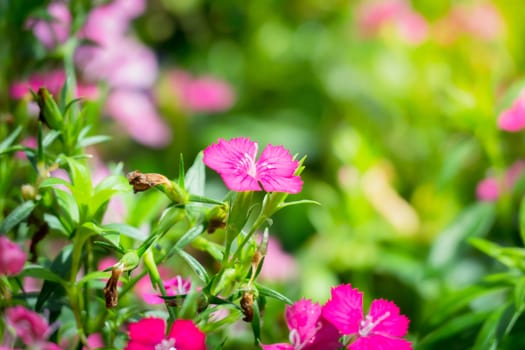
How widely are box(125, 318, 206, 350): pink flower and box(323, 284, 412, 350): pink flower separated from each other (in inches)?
4.4

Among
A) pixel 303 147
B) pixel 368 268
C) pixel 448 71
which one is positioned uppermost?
pixel 448 71

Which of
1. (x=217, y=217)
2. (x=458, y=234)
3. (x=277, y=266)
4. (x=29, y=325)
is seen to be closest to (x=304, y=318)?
(x=217, y=217)

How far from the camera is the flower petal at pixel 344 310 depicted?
1.93ft

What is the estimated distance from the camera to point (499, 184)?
1077mm

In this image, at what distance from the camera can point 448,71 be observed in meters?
1.52

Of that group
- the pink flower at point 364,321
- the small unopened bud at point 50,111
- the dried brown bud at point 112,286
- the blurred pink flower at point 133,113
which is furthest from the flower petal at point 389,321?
the blurred pink flower at point 133,113

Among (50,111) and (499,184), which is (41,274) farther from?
(499,184)

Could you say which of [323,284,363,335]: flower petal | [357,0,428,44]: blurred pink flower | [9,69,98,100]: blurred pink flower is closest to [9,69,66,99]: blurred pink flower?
[9,69,98,100]: blurred pink flower

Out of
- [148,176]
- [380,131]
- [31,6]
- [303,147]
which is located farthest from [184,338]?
[303,147]

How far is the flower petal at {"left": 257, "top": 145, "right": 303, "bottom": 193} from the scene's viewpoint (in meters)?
0.57

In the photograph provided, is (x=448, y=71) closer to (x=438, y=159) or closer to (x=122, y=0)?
(x=438, y=159)

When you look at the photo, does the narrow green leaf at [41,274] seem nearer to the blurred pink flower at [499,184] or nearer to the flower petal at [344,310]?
the flower petal at [344,310]

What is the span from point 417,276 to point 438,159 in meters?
0.30

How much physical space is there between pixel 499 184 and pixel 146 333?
0.70 m
